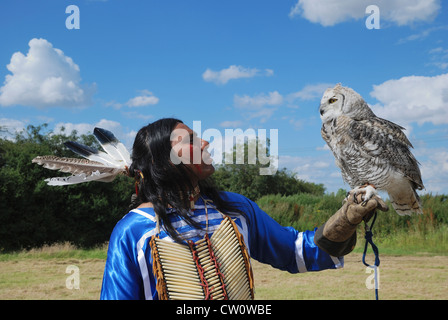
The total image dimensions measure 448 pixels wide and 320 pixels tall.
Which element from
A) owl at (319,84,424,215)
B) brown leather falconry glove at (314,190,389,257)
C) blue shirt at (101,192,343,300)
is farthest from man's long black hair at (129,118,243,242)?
owl at (319,84,424,215)

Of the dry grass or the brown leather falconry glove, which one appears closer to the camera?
the brown leather falconry glove

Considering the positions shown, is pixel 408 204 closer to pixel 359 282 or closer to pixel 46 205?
pixel 359 282

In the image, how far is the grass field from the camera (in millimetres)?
6672

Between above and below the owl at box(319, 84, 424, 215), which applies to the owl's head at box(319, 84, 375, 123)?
above

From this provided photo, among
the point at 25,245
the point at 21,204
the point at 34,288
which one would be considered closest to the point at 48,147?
the point at 21,204

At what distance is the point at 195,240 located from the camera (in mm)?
1876

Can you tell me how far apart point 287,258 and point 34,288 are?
6.73 m

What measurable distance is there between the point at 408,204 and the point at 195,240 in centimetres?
203

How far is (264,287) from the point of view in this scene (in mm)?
7238

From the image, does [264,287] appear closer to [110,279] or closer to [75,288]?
[75,288]

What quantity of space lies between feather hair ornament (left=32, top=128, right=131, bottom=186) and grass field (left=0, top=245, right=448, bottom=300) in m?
4.78

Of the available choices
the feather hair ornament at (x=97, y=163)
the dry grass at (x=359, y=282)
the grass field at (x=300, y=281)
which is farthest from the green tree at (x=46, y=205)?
the feather hair ornament at (x=97, y=163)

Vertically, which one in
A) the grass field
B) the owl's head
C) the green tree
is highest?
the owl's head

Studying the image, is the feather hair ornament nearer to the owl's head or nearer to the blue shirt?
the blue shirt
